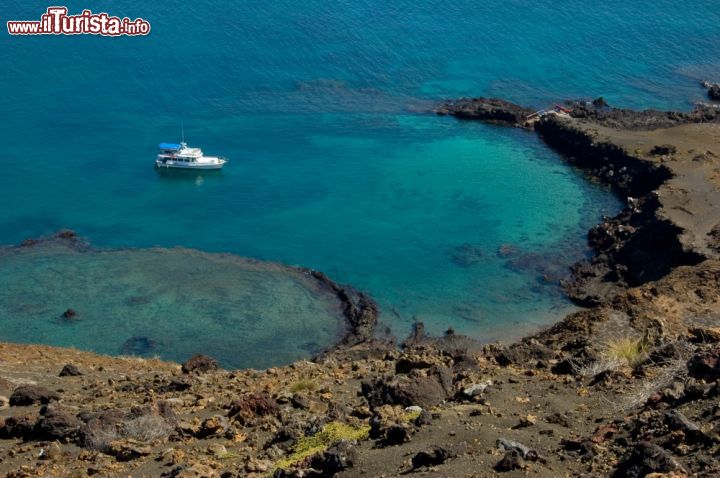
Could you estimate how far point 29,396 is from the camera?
79.9 ft

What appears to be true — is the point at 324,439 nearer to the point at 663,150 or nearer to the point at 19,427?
the point at 19,427

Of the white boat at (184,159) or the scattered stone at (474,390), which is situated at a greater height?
the scattered stone at (474,390)

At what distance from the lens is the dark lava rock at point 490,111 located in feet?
225

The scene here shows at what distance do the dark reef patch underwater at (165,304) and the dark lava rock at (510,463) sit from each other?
2415cm

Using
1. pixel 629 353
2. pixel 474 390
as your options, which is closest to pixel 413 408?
pixel 474 390

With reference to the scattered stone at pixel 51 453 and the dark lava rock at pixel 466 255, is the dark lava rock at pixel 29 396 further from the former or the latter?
the dark lava rock at pixel 466 255

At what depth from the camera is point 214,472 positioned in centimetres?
1848

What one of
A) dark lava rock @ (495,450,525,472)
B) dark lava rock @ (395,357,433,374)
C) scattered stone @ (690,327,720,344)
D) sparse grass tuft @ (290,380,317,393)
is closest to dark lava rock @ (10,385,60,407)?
sparse grass tuft @ (290,380,317,393)

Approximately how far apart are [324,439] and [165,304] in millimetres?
25286

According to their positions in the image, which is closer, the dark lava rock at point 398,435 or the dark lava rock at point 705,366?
the dark lava rock at point 398,435

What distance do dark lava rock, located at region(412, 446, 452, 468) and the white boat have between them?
4525cm

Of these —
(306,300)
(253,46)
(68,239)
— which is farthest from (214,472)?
(253,46)

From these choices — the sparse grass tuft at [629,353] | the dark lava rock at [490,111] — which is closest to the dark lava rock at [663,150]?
the dark lava rock at [490,111]

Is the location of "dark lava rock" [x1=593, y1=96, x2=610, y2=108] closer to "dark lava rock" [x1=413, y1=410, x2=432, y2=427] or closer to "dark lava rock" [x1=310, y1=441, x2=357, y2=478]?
"dark lava rock" [x1=413, y1=410, x2=432, y2=427]
